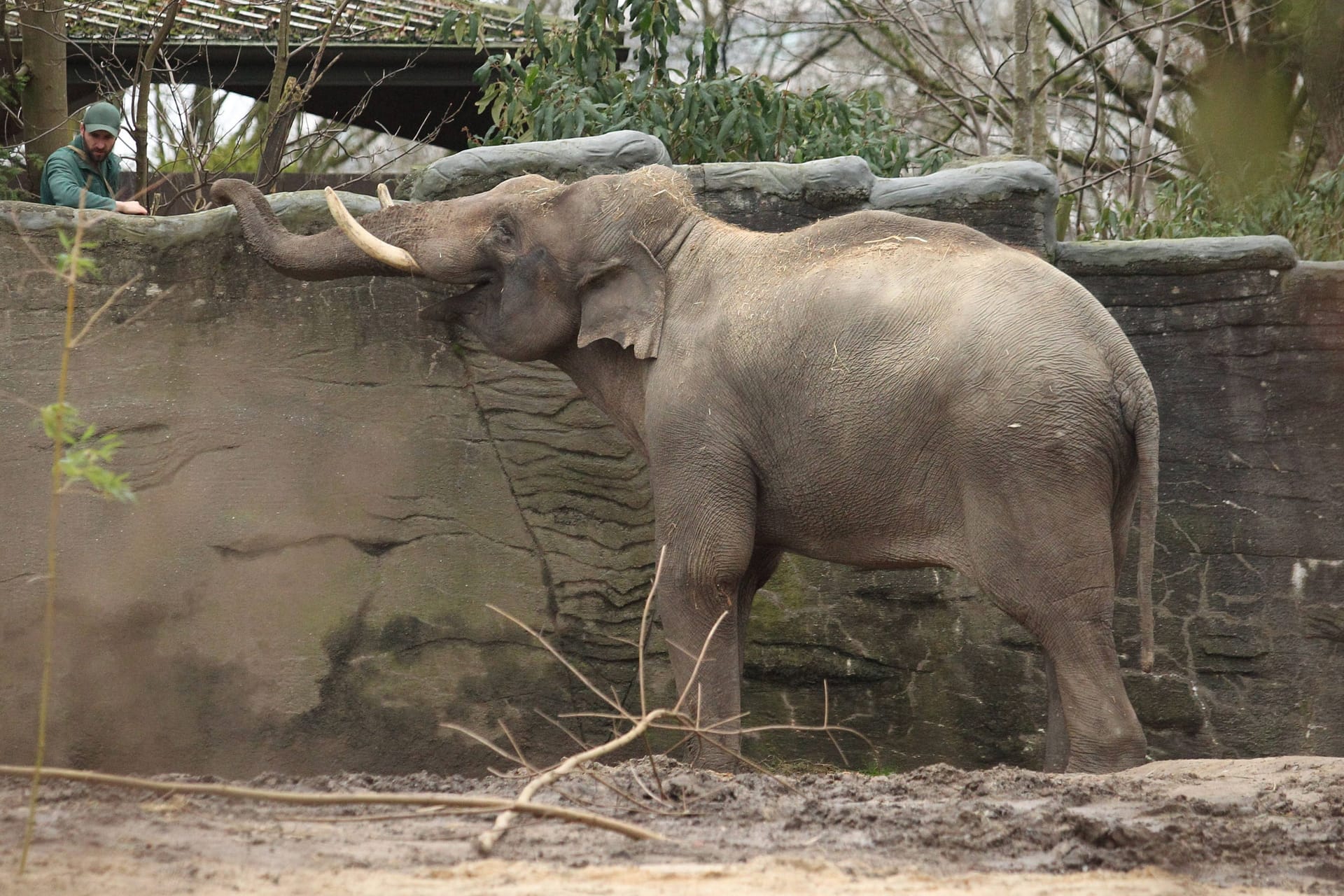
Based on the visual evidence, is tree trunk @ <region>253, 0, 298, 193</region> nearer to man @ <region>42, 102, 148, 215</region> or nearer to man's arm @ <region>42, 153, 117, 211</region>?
man @ <region>42, 102, 148, 215</region>

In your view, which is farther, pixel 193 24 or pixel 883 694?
pixel 193 24

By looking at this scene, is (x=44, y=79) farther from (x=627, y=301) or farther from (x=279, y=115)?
(x=627, y=301)

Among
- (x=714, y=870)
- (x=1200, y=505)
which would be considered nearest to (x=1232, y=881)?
(x=714, y=870)

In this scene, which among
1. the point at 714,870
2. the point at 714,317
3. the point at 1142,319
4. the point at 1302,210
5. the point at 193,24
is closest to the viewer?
the point at 714,870

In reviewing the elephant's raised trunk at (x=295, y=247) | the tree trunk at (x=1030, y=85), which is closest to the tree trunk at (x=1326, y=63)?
the tree trunk at (x=1030, y=85)

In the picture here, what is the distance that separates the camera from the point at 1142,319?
6793mm

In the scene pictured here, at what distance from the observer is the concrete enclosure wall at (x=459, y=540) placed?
22.2ft

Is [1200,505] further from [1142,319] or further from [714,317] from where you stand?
[714,317]

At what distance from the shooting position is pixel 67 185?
7.23 m

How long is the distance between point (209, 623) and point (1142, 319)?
160 inches

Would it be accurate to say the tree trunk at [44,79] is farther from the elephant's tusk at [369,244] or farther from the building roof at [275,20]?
the elephant's tusk at [369,244]

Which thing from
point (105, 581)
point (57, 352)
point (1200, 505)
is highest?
point (57, 352)

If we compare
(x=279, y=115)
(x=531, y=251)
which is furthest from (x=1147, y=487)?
(x=279, y=115)

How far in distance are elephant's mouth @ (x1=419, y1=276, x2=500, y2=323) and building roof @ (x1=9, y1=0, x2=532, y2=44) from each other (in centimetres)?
523
